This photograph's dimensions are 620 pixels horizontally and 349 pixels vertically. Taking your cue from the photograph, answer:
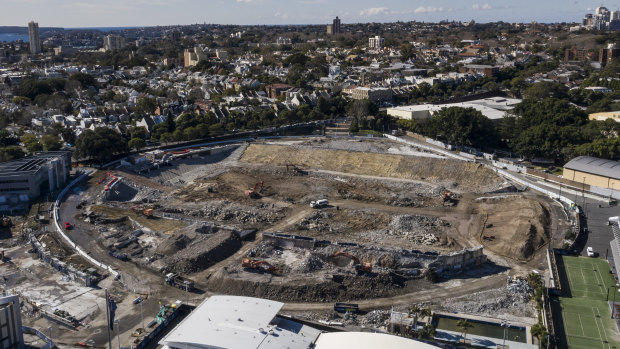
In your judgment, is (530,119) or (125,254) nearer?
(125,254)

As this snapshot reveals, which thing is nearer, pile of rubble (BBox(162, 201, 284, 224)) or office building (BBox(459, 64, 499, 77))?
pile of rubble (BBox(162, 201, 284, 224))

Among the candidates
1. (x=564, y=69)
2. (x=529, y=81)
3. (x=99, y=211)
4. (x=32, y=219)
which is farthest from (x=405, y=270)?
(x=564, y=69)

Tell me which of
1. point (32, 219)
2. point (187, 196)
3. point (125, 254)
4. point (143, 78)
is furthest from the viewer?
point (143, 78)

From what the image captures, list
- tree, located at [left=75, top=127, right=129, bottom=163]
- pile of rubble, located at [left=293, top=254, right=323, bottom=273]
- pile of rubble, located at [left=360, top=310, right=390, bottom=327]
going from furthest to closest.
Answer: tree, located at [left=75, top=127, right=129, bottom=163], pile of rubble, located at [left=293, top=254, right=323, bottom=273], pile of rubble, located at [left=360, top=310, right=390, bottom=327]

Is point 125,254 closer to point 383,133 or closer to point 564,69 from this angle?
point 383,133

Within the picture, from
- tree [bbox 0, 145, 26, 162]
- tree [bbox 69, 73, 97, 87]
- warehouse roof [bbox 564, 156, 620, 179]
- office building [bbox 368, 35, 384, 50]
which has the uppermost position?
office building [bbox 368, 35, 384, 50]

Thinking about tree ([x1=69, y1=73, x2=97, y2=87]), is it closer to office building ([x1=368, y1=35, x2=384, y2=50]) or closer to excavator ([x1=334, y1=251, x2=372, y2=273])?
excavator ([x1=334, y1=251, x2=372, y2=273])

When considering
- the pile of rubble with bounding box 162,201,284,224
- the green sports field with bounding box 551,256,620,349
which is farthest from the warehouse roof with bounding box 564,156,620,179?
the pile of rubble with bounding box 162,201,284,224
